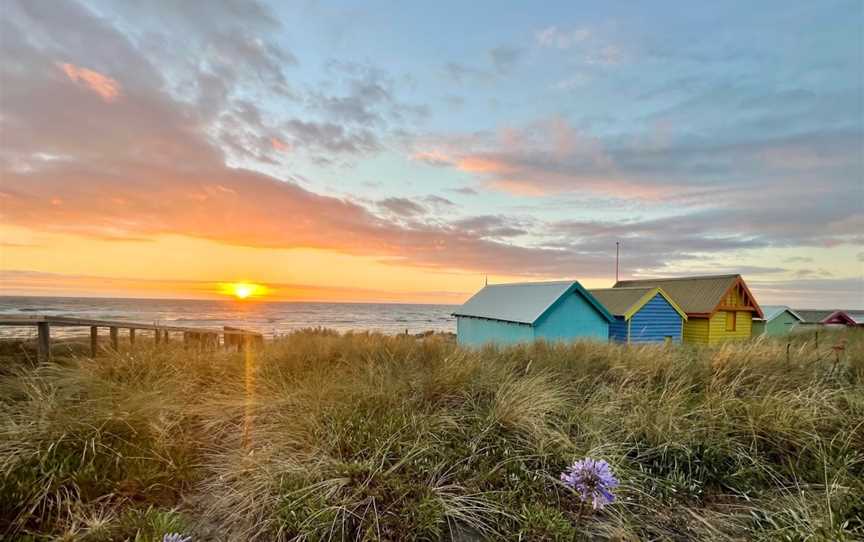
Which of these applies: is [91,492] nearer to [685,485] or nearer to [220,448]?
[220,448]

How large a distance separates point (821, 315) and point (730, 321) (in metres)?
16.4

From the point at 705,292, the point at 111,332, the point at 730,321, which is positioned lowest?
the point at 730,321

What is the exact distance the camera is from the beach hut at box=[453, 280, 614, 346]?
13523 millimetres

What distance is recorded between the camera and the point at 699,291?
1988 cm

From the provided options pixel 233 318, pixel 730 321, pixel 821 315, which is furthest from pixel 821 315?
pixel 233 318

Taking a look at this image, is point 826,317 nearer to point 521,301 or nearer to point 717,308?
point 717,308

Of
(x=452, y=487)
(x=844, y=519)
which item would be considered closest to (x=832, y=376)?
(x=844, y=519)

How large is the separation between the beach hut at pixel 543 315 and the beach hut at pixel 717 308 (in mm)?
6962

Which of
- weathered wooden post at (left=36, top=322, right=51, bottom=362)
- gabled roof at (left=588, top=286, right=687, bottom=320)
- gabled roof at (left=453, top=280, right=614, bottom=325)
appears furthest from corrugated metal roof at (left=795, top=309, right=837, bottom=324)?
weathered wooden post at (left=36, top=322, right=51, bottom=362)

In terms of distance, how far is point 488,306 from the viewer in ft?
56.7

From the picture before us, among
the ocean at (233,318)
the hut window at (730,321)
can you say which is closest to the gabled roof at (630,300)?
the hut window at (730,321)

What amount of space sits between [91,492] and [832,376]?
8764 millimetres

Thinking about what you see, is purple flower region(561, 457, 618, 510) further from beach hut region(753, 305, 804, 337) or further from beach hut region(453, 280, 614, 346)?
beach hut region(753, 305, 804, 337)

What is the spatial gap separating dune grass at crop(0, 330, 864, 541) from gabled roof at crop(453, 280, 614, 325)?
8321 mm
